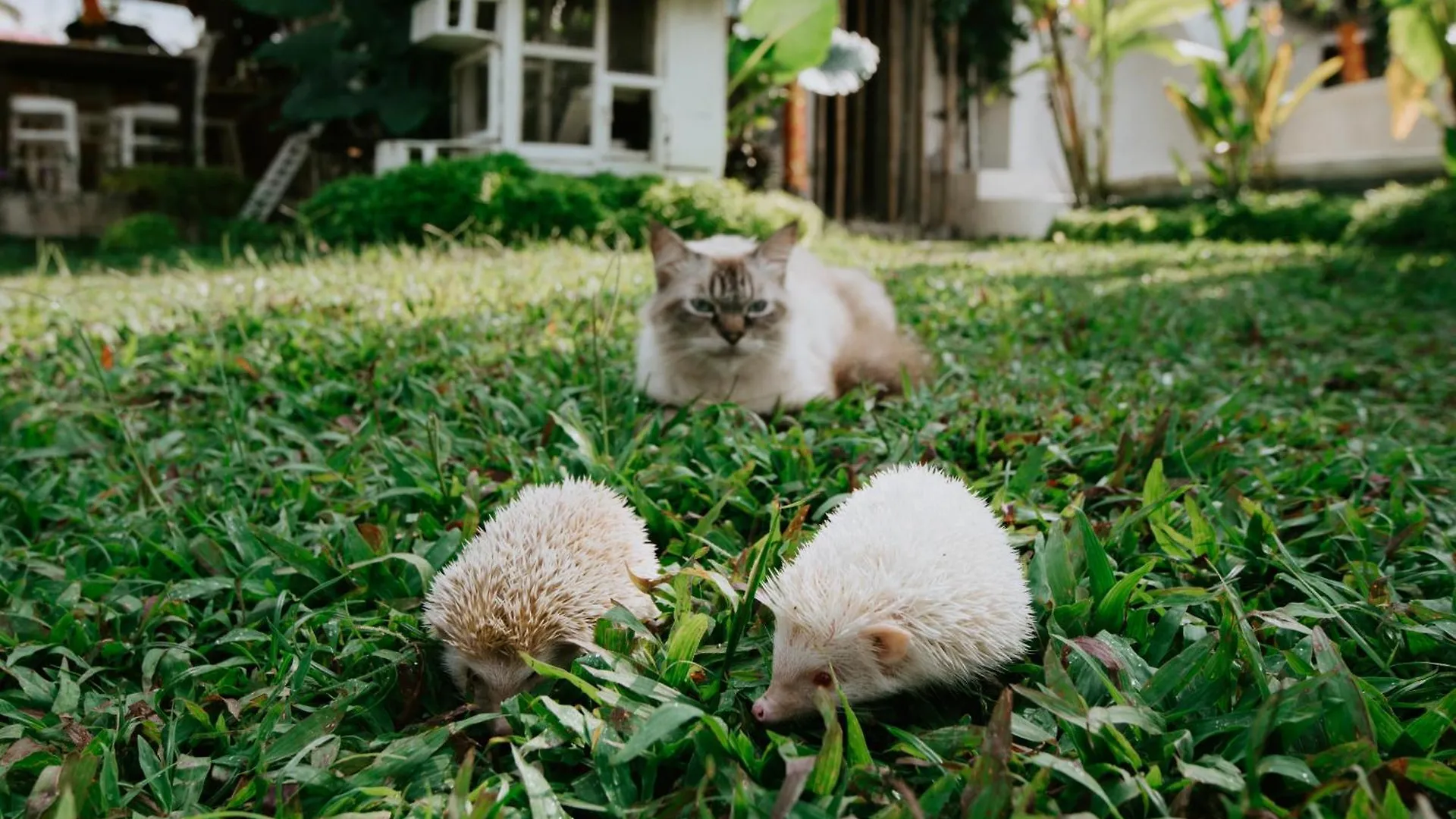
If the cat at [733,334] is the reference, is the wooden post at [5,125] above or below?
above

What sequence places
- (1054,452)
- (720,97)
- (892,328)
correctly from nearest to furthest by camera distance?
1. (1054,452)
2. (892,328)
3. (720,97)

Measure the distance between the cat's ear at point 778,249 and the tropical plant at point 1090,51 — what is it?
11.7 m

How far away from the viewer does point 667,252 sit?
3.33 meters

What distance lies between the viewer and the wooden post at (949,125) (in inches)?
573

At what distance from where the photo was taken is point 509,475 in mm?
2762

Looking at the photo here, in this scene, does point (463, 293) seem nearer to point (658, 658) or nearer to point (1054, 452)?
point (1054, 452)

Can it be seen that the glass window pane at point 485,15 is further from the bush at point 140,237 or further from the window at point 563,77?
the bush at point 140,237

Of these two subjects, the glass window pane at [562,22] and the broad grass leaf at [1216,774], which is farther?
the glass window pane at [562,22]

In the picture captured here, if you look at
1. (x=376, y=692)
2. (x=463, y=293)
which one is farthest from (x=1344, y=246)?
(x=376, y=692)

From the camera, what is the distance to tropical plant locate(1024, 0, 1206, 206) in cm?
1316

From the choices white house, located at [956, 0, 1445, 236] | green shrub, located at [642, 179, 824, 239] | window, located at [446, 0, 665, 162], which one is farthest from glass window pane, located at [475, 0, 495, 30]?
white house, located at [956, 0, 1445, 236]

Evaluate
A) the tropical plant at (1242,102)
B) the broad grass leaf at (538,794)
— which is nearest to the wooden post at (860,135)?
the tropical plant at (1242,102)

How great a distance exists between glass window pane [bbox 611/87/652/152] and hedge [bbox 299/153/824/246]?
1.57 metres

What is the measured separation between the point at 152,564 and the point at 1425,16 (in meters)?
11.6
